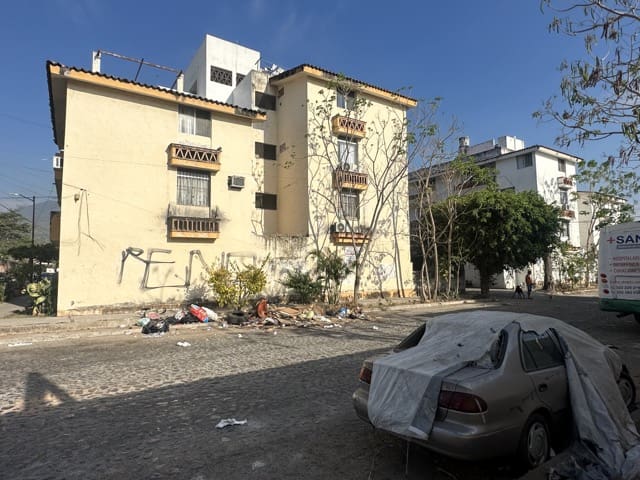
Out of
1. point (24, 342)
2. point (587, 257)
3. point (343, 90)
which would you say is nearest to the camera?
point (24, 342)

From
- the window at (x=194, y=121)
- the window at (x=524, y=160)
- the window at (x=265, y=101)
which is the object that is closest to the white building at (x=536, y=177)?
the window at (x=524, y=160)

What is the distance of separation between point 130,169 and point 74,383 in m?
11.4

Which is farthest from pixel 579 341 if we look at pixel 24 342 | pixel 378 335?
pixel 24 342

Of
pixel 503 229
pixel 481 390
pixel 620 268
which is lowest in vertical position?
pixel 481 390

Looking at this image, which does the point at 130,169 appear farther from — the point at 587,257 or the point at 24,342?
the point at 587,257

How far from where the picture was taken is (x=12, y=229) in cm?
4375

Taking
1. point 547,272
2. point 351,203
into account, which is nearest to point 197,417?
point 351,203

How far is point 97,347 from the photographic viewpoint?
1048 cm

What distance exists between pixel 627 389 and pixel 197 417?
544cm

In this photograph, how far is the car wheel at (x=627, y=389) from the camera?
195 inches

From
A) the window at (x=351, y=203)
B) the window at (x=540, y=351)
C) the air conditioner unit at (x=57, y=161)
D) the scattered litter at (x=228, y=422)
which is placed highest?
the air conditioner unit at (x=57, y=161)

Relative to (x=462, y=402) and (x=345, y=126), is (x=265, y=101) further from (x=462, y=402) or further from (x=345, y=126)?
(x=462, y=402)

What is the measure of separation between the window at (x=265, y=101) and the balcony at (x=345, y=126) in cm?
402

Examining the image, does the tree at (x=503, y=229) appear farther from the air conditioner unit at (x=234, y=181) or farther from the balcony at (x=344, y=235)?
the air conditioner unit at (x=234, y=181)
